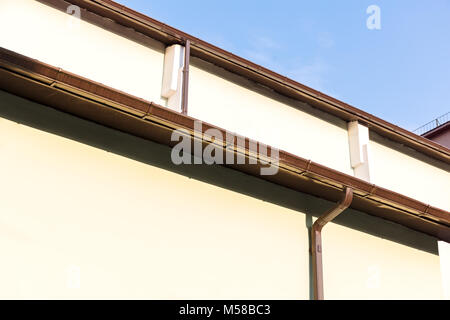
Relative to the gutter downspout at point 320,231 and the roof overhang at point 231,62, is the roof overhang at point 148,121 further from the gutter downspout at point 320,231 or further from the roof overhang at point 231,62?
the roof overhang at point 231,62

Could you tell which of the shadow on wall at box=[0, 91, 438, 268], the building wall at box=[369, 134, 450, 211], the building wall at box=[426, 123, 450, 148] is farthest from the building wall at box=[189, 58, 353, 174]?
the building wall at box=[426, 123, 450, 148]

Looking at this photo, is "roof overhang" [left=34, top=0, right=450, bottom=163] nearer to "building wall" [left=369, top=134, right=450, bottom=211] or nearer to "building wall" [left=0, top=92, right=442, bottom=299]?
"building wall" [left=369, top=134, right=450, bottom=211]

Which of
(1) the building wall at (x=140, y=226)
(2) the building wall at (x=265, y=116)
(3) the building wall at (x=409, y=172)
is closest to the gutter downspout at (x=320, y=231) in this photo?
(1) the building wall at (x=140, y=226)

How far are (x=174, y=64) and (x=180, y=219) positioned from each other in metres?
1.82

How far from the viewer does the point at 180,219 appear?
6195mm

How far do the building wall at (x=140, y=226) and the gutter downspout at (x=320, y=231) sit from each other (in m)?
0.09

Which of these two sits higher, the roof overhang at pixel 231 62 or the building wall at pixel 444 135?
the building wall at pixel 444 135

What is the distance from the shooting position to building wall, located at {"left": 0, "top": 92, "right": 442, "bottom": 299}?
5352mm

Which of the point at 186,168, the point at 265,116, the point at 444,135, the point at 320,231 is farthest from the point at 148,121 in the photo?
the point at 444,135

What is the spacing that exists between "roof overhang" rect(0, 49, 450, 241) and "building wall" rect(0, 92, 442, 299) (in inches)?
5.2

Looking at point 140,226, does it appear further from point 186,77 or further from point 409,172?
point 409,172

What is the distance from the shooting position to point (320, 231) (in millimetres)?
7082

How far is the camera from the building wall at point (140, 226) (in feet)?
17.6
